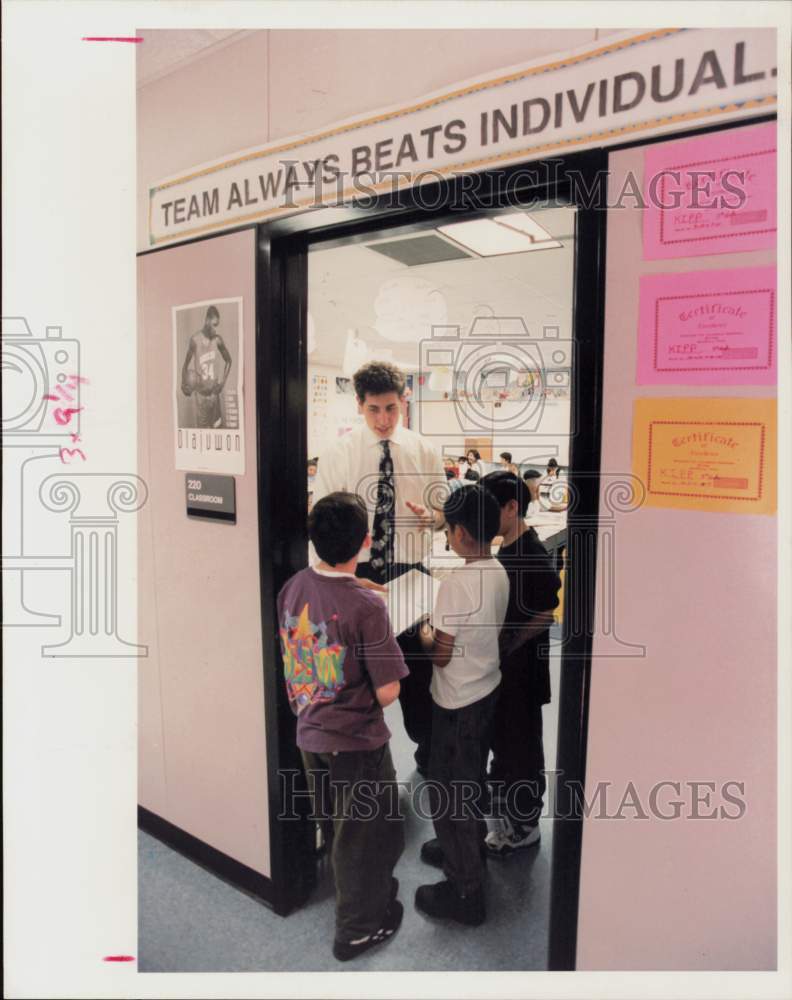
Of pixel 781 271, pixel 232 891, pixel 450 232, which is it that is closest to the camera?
pixel 781 271

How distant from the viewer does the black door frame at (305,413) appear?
1188 millimetres

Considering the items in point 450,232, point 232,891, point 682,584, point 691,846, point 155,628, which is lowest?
point 232,891

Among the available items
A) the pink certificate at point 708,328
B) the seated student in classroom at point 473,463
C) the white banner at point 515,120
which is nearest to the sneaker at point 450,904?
the seated student in classroom at point 473,463

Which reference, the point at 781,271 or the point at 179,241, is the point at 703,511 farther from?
the point at 179,241

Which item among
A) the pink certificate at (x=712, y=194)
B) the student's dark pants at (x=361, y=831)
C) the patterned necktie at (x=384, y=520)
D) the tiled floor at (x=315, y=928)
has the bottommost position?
the tiled floor at (x=315, y=928)

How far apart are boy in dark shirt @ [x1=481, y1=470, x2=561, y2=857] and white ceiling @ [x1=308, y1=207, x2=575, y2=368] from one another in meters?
0.40

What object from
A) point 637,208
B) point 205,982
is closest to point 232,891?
point 205,982

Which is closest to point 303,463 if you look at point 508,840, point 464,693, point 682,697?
point 464,693

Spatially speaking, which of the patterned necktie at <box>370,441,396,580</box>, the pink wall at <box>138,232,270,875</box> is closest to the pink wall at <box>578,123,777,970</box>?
the patterned necktie at <box>370,441,396,580</box>

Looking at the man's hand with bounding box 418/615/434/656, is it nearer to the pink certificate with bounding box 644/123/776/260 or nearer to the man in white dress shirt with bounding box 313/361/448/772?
the man in white dress shirt with bounding box 313/361/448/772

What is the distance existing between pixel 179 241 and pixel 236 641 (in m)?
1.25

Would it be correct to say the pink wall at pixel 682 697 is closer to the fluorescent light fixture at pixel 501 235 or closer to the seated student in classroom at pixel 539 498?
the seated student in classroom at pixel 539 498

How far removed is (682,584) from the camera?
1.15 metres

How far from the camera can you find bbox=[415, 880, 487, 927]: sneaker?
64.4 inches
